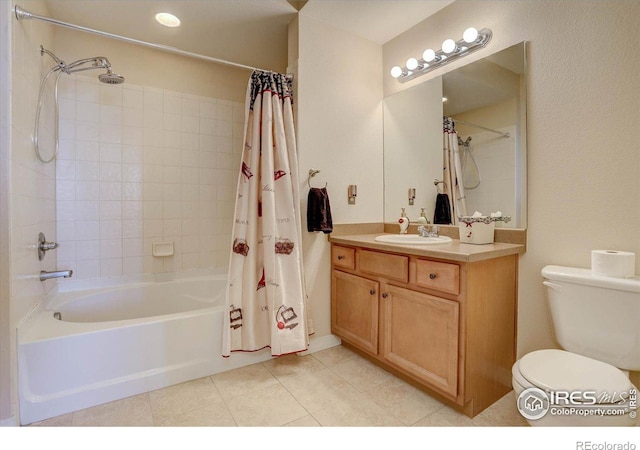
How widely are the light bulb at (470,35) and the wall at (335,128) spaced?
0.76 metres

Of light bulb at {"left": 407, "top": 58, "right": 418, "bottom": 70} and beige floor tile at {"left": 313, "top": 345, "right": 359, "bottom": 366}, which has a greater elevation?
light bulb at {"left": 407, "top": 58, "right": 418, "bottom": 70}

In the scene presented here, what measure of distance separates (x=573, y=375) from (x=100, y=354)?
2.12 meters

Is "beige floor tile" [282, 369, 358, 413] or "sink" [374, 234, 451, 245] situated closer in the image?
"beige floor tile" [282, 369, 358, 413]

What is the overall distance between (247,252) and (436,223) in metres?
1.32

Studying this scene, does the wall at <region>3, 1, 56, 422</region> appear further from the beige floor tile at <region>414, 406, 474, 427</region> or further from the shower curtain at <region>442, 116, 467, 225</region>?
the shower curtain at <region>442, 116, 467, 225</region>

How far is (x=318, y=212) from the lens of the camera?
6.74 feet

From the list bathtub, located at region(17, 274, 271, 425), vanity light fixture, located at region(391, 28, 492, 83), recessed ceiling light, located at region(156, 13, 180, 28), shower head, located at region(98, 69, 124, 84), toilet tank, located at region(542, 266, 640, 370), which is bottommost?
bathtub, located at region(17, 274, 271, 425)

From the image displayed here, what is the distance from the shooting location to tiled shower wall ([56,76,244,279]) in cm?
225

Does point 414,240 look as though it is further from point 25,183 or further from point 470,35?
point 25,183

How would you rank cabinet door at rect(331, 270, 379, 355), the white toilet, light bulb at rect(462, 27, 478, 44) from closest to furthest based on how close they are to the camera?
the white toilet < light bulb at rect(462, 27, 478, 44) < cabinet door at rect(331, 270, 379, 355)

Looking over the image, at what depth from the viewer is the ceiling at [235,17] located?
199 centimetres

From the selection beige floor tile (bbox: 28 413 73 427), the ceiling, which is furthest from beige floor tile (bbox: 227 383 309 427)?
the ceiling

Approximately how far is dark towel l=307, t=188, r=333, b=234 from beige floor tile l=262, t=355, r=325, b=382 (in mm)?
867

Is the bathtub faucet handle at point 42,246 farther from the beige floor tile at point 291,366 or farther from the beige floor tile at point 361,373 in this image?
the beige floor tile at point 361,373
